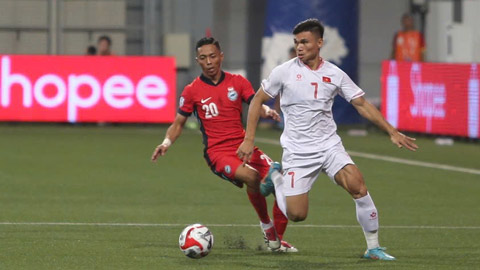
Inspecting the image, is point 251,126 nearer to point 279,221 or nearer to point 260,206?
point 260,206

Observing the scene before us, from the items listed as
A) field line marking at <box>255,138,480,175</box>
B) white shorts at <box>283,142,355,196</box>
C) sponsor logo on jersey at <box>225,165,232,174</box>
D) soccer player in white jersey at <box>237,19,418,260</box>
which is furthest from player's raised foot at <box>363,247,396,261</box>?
field line marking at <box>255,138,480,175</box>

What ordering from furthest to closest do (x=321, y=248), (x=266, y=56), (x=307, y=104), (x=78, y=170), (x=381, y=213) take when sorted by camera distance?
1. (x=266, y=56)
2. (x=78, y=170)
3. (x=381, y=213)
4. (x=321, y=248)
5. (x=307, y=104)

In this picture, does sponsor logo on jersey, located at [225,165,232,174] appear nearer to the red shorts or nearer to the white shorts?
the red shorts

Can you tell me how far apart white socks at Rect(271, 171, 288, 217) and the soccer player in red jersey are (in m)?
0.47

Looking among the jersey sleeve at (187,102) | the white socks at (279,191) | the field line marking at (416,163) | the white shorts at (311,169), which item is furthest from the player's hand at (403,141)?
A: the field line marking at (416,163)

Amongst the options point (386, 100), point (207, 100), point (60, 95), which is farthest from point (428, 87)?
point (207, 100)

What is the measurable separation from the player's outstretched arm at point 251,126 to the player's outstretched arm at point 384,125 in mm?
717

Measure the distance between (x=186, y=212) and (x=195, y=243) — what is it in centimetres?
337

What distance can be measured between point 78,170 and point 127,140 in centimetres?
552

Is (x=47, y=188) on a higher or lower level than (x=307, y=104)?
lower

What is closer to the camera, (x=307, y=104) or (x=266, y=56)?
(x=307, y=104)

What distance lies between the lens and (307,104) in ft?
32.1

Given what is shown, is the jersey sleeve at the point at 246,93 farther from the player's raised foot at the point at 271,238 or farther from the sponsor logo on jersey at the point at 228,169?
the player's raised foot at the point at 271,238

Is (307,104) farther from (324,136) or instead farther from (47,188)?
(47,188)
